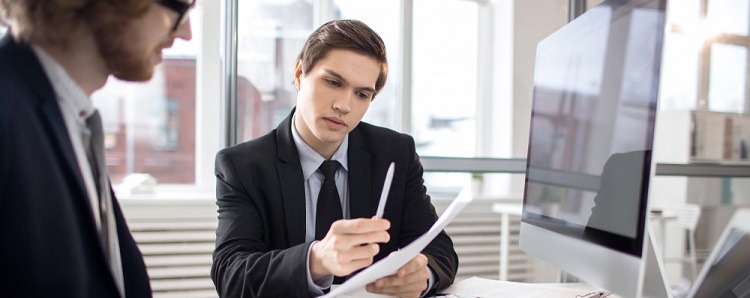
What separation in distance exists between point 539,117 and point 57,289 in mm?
1009

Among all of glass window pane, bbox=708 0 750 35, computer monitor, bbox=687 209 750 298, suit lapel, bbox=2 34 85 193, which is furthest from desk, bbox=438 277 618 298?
glass window pane, bbox=708 0 750 35

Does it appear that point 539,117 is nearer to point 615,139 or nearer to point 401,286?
point 615,139

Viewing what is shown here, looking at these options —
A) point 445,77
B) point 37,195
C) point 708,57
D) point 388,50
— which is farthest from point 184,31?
point 708,57

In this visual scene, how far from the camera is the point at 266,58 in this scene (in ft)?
10.2

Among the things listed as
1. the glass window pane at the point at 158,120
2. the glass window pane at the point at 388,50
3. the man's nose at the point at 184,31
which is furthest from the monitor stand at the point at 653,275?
the glass window pane at the point at 158,120

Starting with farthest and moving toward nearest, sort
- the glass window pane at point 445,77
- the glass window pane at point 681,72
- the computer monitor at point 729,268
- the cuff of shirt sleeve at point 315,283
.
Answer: the glass window pane at point 681,72, the glass window pane at point 445,77, the cuff of shirt sleeve at point 315,283, the computer monitor at point 729,268

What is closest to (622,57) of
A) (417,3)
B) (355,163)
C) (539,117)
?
(539,117)

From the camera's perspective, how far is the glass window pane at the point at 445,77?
3486 millimetres

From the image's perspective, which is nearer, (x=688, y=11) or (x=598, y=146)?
(x=598, y=146)

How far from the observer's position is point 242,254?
4.04 ft

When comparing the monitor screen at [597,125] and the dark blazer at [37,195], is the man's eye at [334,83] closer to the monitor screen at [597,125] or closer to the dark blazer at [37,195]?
the monitor screen at [597,125]

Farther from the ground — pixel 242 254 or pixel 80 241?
pixel 80 241

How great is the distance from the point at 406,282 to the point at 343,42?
0.74m

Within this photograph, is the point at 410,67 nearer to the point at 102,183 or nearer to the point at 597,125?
the point at 597,125
